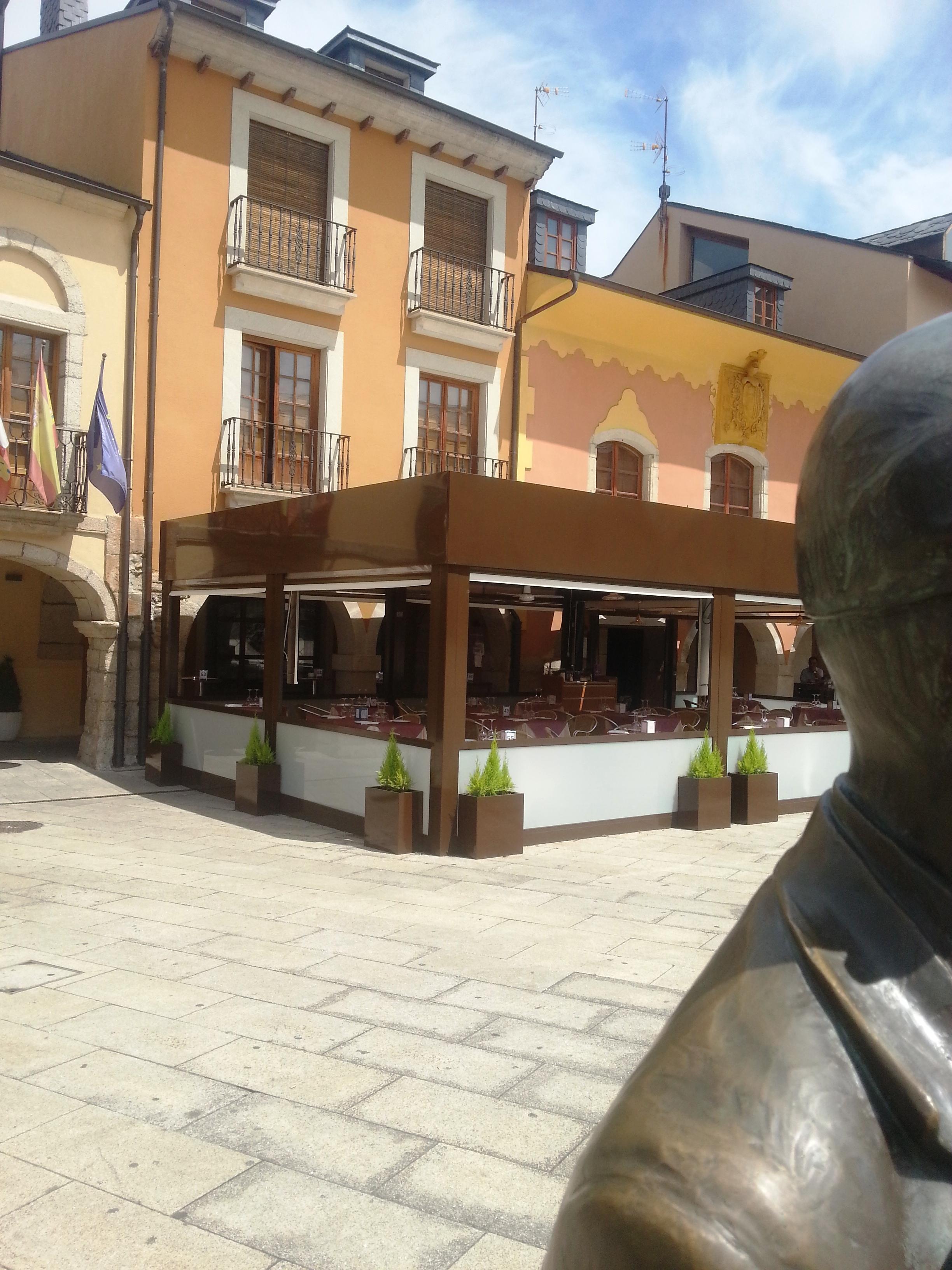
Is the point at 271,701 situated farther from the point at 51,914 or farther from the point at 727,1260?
the point at 727,1260

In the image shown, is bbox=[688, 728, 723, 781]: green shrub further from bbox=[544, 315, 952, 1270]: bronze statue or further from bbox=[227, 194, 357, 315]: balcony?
bbox=[544, 315, 952, 1270]: bronze statue

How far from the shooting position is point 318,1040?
16.1 feet

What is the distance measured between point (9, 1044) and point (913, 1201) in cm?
479

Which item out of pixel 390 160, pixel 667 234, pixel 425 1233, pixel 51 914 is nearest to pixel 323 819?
pixel 51 914

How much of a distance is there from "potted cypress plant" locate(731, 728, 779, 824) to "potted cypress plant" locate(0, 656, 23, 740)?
10.4 meters

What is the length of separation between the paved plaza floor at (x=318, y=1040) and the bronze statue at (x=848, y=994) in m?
2.52

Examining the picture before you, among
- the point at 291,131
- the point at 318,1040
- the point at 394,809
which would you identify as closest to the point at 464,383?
the point at 291,131

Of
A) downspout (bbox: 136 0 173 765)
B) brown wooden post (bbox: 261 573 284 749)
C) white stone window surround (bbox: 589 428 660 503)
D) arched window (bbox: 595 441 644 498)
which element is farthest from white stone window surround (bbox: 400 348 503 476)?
brown wooden post (bbox: 261 573 284 749)

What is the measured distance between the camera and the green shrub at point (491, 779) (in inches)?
366

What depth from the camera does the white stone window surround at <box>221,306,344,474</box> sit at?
50.6 feet

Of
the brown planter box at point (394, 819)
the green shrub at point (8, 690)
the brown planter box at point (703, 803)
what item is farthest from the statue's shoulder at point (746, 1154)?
the green shrub at point (8, 690)

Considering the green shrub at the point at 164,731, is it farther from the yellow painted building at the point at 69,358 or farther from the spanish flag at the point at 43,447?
the spanish flag at the point at 43,447

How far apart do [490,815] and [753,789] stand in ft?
11.7

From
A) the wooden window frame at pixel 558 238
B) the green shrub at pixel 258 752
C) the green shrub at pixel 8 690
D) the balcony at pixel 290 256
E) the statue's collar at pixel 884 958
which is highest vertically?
the wooden window frame at pixel 558 238
